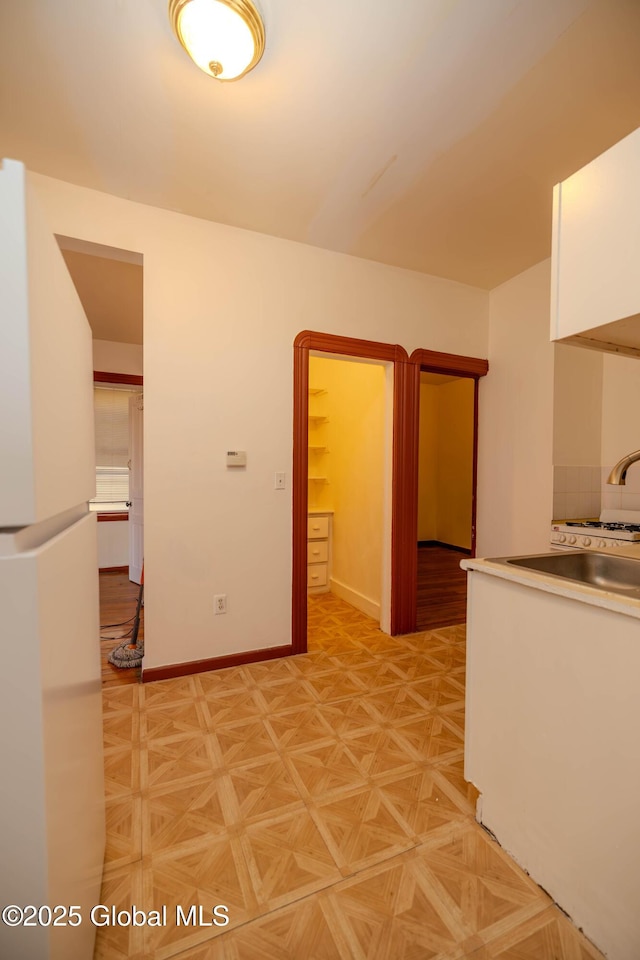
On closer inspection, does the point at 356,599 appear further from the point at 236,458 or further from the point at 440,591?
the point at 236,458

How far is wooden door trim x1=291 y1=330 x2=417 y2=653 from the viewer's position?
9.04ft

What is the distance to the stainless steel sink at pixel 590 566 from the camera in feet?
4.70

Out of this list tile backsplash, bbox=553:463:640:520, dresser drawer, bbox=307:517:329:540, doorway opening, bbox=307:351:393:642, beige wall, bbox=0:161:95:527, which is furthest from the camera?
dresser drawer, bbox=307:517:329:540

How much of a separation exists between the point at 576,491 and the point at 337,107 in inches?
106

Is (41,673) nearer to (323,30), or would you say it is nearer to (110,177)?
(323,30)

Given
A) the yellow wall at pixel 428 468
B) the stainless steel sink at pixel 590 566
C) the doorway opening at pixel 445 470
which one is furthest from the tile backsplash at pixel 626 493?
the yellow wall at pixel 428 468

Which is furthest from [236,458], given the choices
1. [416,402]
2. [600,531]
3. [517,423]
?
[600,531]

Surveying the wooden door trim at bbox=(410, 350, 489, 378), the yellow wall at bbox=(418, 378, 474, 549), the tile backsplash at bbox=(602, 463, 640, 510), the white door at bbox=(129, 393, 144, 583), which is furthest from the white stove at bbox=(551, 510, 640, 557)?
the white door at bbox=(129, 393, 144, 583)

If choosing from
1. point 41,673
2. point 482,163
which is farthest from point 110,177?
point 41,673

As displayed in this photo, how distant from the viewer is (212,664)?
8.34ft

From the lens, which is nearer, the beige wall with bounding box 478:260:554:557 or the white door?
the beige wall with bounding box 478:260:554:557

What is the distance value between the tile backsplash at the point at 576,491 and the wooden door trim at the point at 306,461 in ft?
3.41

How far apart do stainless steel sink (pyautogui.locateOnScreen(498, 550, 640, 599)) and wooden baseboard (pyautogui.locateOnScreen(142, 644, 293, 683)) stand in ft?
5.80

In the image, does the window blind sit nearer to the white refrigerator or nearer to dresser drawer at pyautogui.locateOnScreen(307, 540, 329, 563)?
dresser drawer at pyautogui.locateOnScreen(307, 540, 329, 563)
